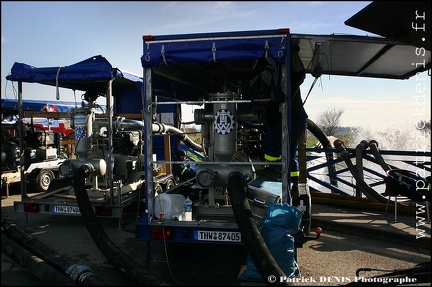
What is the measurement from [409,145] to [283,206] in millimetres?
8083

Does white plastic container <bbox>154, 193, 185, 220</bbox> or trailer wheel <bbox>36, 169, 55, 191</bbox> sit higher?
white plastic container <bbox>154, 193, 185, 220</bbox>

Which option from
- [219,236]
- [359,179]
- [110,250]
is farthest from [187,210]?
[359,179]

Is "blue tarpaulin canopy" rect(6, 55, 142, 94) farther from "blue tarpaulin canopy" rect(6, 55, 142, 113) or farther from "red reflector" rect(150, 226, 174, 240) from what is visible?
"red reflector" rect(150, 226, 174, 240)

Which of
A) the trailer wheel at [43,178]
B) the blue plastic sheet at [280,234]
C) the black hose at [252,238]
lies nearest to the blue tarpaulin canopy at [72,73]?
the black hose at [252,238]

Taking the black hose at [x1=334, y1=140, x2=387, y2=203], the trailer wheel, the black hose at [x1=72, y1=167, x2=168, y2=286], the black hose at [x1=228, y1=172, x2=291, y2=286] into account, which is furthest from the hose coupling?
the trailer wheel

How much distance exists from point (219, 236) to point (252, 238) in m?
0.75

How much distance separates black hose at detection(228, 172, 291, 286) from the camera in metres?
3.26

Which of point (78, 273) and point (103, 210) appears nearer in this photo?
point (78, 273)

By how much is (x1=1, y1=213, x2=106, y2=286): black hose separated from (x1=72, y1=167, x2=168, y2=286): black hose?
37 cm

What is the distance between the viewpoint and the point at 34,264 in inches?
158

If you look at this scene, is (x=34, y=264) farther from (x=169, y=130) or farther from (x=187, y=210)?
(x=169, y=130)

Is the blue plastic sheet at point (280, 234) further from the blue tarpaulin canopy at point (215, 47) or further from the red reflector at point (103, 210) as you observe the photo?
the red reflector at point (103, 210)

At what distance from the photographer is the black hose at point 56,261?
356cm

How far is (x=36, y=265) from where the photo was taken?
397 cm
